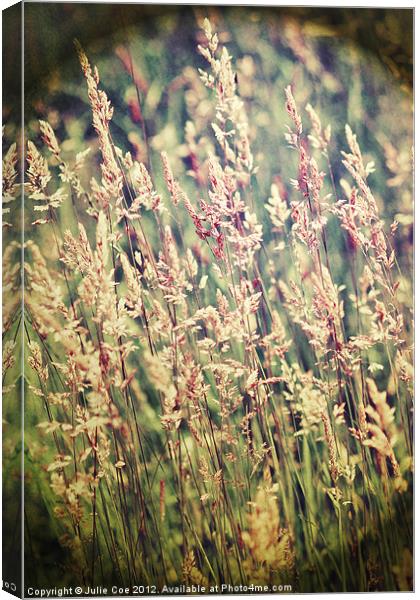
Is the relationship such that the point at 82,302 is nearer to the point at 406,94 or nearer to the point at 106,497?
the point at 106,497

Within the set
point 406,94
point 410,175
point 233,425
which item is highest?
point 406,94

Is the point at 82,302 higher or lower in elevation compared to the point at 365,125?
lower

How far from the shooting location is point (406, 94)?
13.1 feet

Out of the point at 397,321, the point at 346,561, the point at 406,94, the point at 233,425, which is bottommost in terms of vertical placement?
the point at 346,561

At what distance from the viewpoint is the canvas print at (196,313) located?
3.78 meters

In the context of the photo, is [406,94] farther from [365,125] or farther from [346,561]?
[346,561]

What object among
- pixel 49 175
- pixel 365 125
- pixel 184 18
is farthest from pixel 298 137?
pixel 49 175

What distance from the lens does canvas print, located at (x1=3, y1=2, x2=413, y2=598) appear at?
3783 mm

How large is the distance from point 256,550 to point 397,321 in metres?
1.09

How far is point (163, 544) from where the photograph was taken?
3.79 m

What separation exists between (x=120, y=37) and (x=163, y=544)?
2.02 meters

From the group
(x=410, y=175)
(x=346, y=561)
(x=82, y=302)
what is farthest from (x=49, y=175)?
(x=346, y=561)

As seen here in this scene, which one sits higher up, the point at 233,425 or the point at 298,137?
the point at 298,137

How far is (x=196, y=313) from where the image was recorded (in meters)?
3.83
